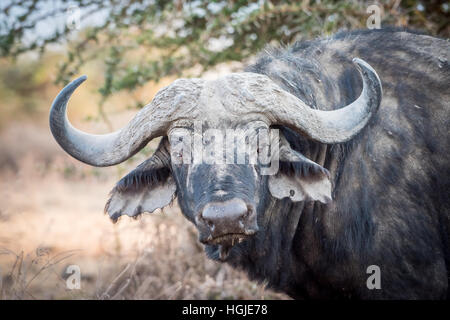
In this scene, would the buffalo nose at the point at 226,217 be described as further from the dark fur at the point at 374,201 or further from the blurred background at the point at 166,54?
the blurred background at the point at 166,54

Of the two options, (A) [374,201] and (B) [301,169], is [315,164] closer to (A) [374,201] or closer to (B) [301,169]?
(B) [301,169]

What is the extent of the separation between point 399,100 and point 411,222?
1.14m

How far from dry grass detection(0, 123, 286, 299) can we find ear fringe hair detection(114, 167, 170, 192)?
97cm

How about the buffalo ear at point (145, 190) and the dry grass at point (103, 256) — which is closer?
the buffalo ear at point (145, 190)

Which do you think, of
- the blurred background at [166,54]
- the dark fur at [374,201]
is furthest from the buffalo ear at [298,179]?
the blurred background at [166,54]

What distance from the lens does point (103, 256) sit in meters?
6.98

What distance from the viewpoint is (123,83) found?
6.85 m

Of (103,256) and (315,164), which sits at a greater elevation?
(315,164)

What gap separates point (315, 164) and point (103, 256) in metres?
4.53

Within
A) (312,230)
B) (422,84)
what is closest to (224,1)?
(422,84)

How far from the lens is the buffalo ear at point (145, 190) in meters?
3.87

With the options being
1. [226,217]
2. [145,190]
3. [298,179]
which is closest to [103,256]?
[145,190]

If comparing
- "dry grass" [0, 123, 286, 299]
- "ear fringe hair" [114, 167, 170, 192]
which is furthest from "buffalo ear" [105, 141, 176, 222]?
"dry grass" [0, 123, 286, 299]
